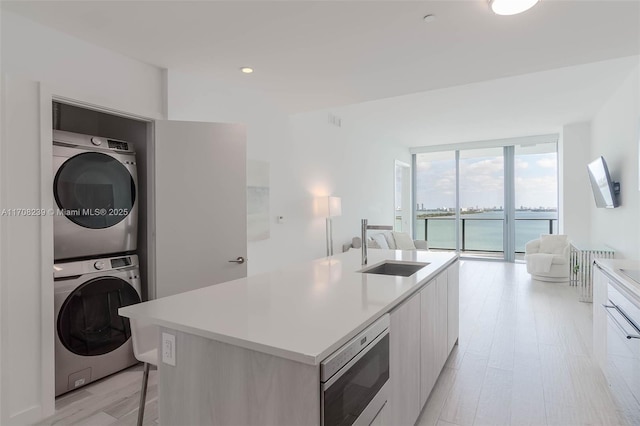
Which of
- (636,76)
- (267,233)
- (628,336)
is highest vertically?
(636,76)

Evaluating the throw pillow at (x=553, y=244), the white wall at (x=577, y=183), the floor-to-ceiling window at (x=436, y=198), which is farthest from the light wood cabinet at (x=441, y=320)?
the floor-to-ceiling window at (x=436, y=198)

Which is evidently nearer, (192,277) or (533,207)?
(192,277)

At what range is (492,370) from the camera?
2.74 meters

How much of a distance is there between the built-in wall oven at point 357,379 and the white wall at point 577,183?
6468 mm

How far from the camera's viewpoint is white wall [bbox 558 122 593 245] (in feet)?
20.4

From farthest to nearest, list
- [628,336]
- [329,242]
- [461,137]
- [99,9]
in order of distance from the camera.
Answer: [461,137], [329,242], [99,9], [628,336]

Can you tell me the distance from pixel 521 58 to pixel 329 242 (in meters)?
3.36

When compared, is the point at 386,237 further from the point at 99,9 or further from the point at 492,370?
the point at 99,9

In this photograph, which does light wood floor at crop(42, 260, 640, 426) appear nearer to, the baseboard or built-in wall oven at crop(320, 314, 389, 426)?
the baseboard

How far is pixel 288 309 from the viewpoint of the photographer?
1.50 metres

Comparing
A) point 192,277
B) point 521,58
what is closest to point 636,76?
Answer: point 521,58

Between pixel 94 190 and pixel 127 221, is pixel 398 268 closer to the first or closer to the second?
pixel 127 221

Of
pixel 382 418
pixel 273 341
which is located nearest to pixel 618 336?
pixel 382 418

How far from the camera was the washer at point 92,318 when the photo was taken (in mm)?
2406
